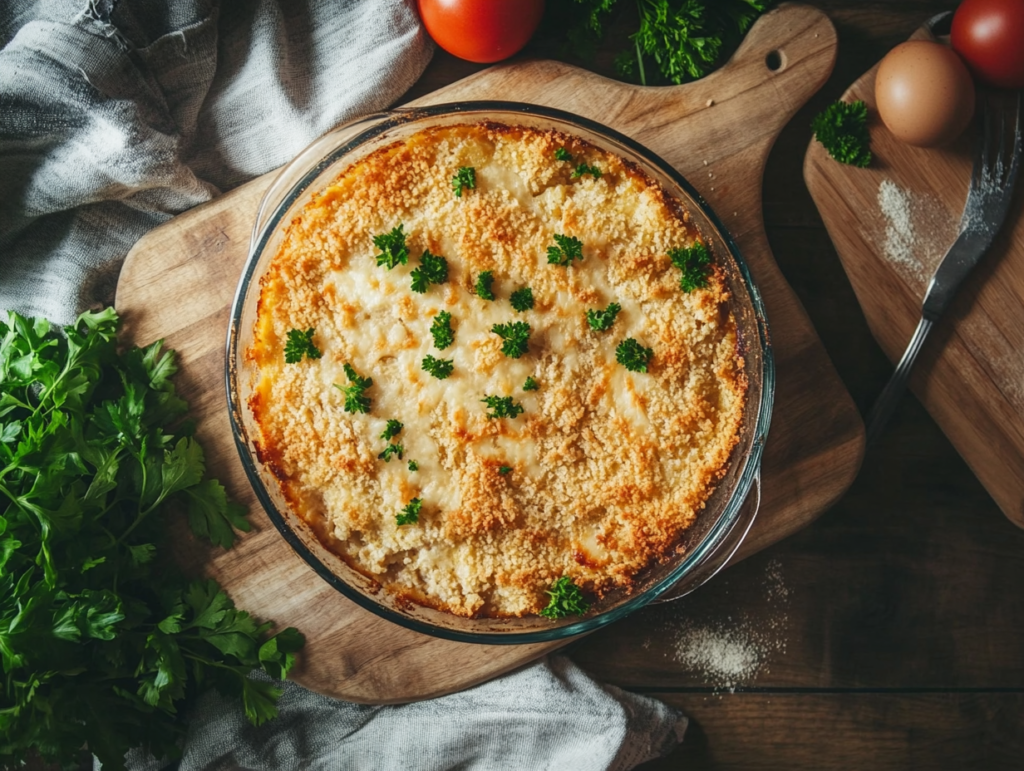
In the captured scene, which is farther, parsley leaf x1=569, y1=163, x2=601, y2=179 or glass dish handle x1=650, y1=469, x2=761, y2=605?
glass dish handle x1=650, y1=469, x2=761, y2=605

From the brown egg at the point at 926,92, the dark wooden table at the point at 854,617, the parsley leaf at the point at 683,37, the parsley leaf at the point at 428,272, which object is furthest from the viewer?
the dark wooden table at the point at 854,617

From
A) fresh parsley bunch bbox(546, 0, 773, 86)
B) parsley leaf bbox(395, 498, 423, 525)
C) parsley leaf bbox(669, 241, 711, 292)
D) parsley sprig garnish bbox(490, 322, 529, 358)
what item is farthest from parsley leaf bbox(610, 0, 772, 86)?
parsley leaf bbox(395, 498, 423, 525)

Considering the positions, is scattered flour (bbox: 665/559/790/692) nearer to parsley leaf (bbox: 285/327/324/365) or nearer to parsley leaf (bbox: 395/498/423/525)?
parsley leaf (bbox: 395/498/423/525)

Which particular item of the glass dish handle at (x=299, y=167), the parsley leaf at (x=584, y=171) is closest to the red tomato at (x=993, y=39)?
the parsley leaf at (x=584, y=171)

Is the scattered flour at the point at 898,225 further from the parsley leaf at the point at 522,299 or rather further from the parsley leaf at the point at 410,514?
the parsley leaf at the point at 410,514

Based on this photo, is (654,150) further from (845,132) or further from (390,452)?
(390,452)

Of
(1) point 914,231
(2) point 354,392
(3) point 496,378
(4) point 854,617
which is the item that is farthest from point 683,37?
(4) point 854,617
